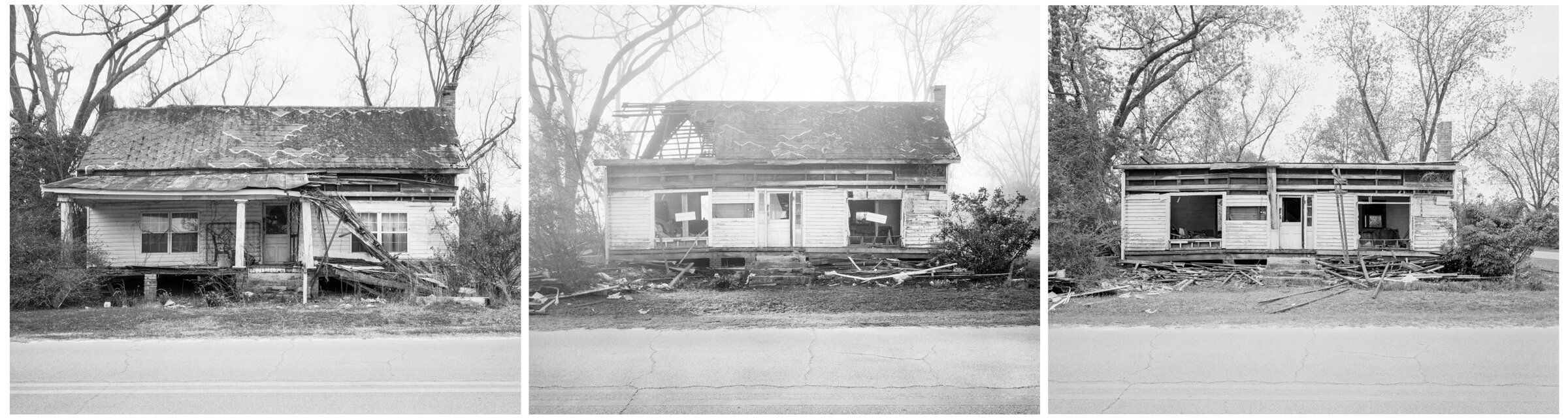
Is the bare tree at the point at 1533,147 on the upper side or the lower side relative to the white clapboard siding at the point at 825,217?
upper

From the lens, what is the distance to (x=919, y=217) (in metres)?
5.94

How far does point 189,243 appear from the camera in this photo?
7641 millimetres

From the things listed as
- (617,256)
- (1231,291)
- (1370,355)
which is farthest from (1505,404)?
(617,256)

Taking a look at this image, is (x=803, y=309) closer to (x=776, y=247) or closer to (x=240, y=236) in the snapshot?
(x=776, y=247)

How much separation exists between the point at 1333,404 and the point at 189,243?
931 centimetres

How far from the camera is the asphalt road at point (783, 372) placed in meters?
5.09

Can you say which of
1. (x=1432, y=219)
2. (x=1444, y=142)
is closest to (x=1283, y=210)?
(x=1432, y=219)

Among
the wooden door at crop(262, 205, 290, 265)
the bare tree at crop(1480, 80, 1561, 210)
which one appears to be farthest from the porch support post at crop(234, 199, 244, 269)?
the bare tree at crop(1480, 80, 1561, 210)

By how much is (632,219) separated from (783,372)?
1543 millimetres

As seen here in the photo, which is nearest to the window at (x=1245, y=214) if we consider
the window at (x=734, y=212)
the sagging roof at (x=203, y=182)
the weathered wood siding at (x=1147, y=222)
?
the weathered wood siding at (x=1147, y=222)

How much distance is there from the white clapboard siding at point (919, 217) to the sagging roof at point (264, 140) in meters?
4.60

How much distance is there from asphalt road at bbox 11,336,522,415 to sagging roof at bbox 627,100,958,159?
75.9 inches

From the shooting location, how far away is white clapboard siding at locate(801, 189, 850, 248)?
5.98 metres

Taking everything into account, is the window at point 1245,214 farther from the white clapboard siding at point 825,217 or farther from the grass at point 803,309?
the white clapboard siding at point 825,217
